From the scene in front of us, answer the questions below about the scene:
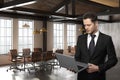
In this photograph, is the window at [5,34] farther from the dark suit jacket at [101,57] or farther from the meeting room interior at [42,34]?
the dark suit jacket at [101,57]

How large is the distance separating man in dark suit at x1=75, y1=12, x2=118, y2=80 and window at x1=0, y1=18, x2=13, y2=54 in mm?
9905

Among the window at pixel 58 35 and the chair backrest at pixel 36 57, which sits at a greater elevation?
the window at pixel 58 35

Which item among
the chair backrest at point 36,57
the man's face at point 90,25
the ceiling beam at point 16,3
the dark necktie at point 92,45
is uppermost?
the ceiling beam at point 16,3

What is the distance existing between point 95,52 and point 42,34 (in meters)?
11.3

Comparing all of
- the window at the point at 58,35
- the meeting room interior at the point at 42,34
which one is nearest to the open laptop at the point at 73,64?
the meeting room interior at the point at 42,34

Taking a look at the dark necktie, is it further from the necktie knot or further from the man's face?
the man's face

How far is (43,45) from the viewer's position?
1318 cm

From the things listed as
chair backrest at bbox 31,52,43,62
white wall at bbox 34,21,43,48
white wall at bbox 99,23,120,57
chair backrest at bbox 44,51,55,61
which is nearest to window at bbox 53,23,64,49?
white wall at bbox 34,21,43,48

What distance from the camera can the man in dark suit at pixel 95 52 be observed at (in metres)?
1.98

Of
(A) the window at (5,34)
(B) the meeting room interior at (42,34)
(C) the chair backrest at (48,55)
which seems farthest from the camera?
(A) the window at (5,34)

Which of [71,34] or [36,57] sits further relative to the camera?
[71,34]

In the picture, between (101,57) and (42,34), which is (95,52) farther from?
(42,34)

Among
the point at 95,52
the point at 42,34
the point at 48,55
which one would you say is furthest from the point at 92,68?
the point at 42,34

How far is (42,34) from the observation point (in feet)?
43.3
